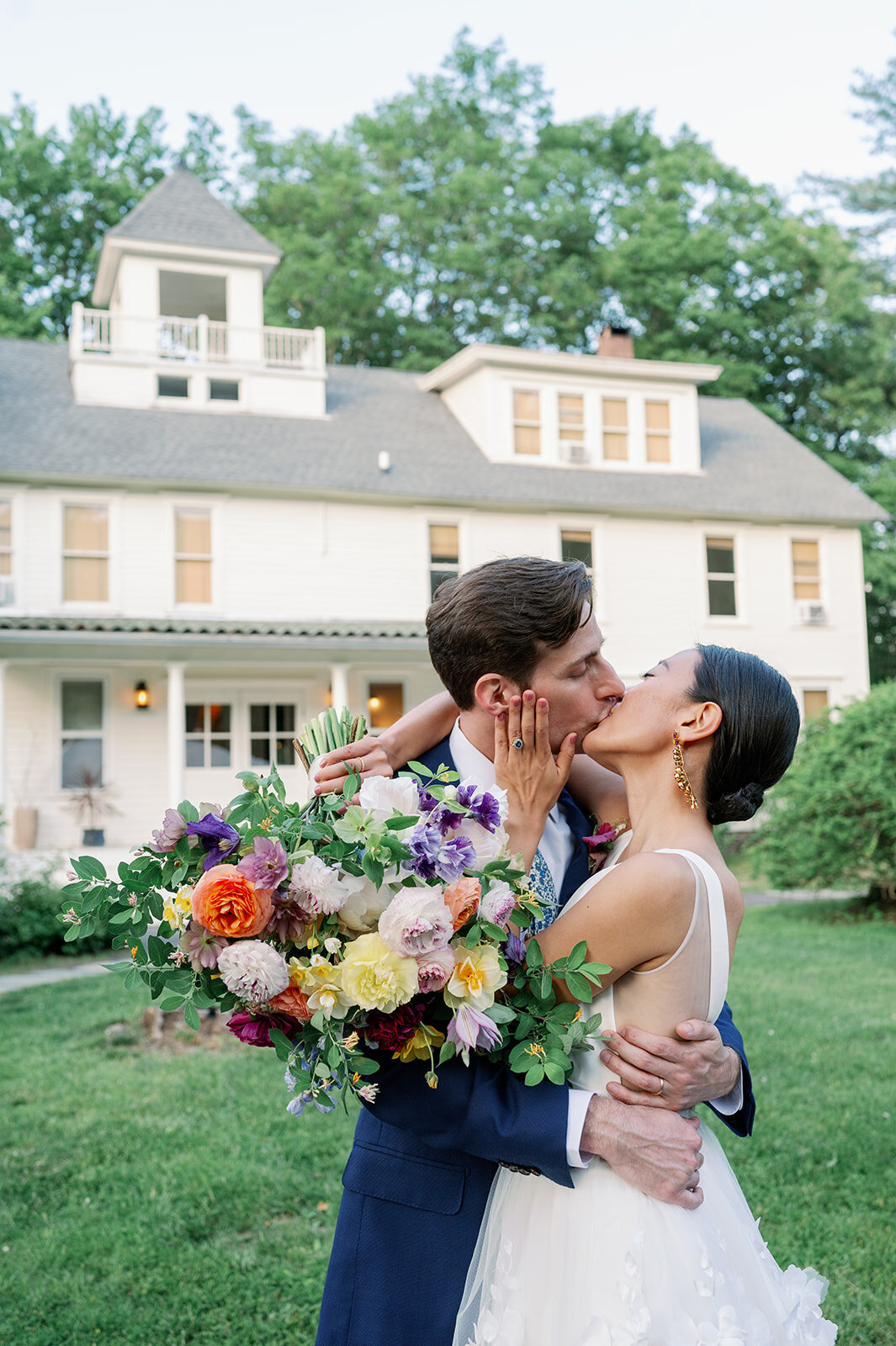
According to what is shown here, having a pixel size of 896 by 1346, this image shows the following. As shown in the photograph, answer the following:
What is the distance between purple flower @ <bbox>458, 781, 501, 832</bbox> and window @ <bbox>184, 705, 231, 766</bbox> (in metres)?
17.2

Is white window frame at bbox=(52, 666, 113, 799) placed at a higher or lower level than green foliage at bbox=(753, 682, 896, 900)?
higher

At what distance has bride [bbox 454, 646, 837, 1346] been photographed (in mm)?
1977

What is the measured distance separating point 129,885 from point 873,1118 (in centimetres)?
530

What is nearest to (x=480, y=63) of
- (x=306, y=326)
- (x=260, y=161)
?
(x=260, y=161)

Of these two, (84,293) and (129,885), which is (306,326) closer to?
(84,293)

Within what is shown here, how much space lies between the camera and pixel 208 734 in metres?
18.8

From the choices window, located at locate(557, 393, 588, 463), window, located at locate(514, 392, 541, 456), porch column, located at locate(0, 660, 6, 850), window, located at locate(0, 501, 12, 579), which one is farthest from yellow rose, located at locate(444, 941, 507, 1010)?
window, located at locate(557, 393, 588, 463)

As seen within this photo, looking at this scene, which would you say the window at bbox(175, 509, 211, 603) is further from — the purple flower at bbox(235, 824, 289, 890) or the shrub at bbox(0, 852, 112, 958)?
the purple flower at bbox(235, 824, 289, 890)

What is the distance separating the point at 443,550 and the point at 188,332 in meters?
6.07

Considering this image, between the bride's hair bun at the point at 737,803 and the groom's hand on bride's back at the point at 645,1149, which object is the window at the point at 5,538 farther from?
the groom's hand on bride's back at the point at 645,1149

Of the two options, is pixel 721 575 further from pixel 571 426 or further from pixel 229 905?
pixel 229 905

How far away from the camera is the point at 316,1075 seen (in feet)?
6.27

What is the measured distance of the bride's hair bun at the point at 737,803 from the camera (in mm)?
2262

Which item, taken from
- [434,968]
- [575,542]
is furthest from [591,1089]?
[575,542]
